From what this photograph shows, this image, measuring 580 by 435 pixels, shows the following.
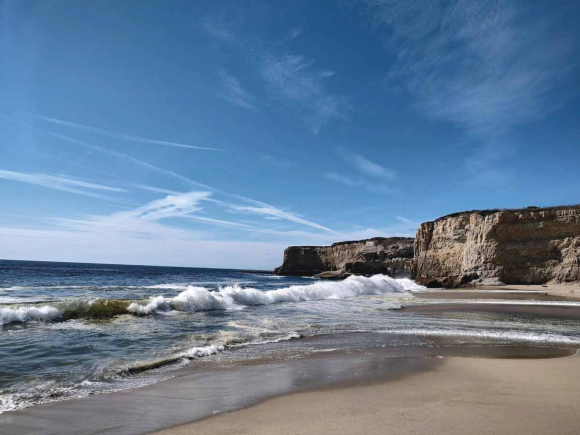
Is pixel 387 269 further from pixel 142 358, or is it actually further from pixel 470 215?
pixel 142 358

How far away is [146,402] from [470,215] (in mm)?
42290

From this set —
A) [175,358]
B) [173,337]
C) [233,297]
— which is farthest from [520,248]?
[175,358]

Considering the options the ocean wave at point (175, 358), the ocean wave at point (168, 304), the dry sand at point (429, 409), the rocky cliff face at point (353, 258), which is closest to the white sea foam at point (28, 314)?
the ocean wave at point (168, 304)

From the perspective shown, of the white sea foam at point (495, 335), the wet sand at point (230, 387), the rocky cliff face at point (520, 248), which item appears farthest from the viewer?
the rocky cliff face at point (520, 248)

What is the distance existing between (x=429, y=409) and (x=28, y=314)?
42.2 ft

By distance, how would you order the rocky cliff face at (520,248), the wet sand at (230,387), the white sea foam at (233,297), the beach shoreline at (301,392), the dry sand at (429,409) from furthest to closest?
the rocky cliff face at (520,248), the white sea foam at (233,297), the wet sand at (230,387), the beach shoreline at (301,392), the dry sand at (429,409)

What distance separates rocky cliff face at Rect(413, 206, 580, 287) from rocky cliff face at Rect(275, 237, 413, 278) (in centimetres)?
2269

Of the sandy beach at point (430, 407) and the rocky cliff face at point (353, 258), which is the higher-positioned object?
the rocky cliff face at point (353, 258)

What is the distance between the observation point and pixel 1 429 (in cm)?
385

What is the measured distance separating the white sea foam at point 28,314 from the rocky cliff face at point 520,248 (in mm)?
34814

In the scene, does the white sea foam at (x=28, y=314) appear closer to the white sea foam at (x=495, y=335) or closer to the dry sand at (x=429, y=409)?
the dry sand at (x=429, y=409)

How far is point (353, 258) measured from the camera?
77.4m

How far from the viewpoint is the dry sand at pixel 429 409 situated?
365 centimetres

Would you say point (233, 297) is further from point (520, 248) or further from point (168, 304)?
point (520, 248)
